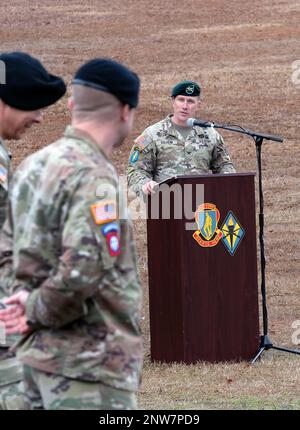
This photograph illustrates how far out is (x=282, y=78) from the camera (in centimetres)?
2561

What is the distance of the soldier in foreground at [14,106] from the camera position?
4.69 m

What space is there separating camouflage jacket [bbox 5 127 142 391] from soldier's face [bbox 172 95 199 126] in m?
5.12

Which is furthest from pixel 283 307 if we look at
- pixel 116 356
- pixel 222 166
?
pixel 116 356

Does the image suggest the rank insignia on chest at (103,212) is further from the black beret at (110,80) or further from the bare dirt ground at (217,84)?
the bare dirt ground at (217,84)

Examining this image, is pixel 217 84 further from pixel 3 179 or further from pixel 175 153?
pixel 3 179

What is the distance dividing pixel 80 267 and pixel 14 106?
138 cm

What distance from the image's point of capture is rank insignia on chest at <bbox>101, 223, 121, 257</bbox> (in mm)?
3592

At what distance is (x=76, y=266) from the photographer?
11.6 ft

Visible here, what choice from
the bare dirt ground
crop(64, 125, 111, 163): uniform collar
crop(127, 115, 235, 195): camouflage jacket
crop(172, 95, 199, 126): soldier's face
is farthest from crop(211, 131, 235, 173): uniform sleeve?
crop(64, 125, 111, 163): uniform collar

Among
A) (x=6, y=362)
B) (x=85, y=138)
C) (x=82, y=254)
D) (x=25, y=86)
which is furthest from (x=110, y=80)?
(x=6, y=362)

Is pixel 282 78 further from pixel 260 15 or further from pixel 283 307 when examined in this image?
pixel 283 307

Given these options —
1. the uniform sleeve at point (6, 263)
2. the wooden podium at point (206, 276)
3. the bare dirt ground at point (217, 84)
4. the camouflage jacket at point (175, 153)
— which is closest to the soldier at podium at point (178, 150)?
the camouflage jacket at point (175, 153)
